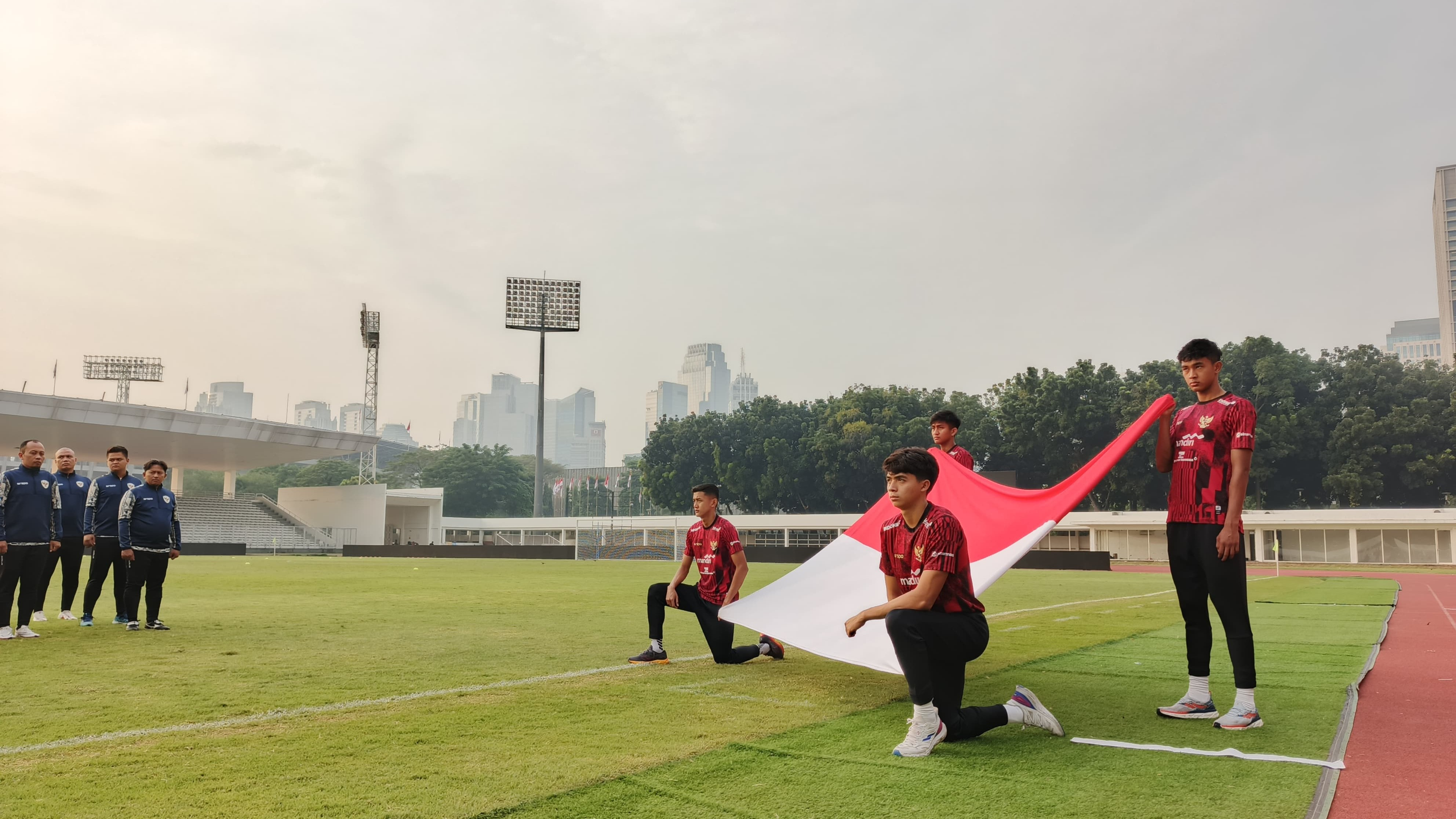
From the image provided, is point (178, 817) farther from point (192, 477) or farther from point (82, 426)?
point (192, 477)

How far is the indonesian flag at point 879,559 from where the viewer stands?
6.11 meters

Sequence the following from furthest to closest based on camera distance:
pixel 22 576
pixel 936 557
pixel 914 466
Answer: pixel 22 576
pixel 914 466
pixel 936 557

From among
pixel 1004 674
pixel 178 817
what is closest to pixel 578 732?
pixel 178 817

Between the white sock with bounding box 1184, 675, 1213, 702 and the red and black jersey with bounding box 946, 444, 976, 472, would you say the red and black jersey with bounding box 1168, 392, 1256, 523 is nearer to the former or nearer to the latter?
the white sock with bounding box 1184, 675, 1213, 702

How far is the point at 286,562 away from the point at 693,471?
43.4 metres

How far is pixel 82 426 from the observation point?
44062 millimetres

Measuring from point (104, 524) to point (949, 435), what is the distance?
9.14 meters

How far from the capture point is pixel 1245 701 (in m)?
5.00

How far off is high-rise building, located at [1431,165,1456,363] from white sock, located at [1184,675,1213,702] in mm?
169704

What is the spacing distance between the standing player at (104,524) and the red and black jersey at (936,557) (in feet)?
29.2

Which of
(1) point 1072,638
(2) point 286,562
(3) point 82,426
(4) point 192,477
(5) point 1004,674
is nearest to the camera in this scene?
(5) point 1004,674

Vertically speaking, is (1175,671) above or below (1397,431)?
below

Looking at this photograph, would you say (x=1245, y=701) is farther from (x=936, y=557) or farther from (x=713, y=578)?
(x=713, y=578)

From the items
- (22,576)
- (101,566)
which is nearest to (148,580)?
(101,566)
